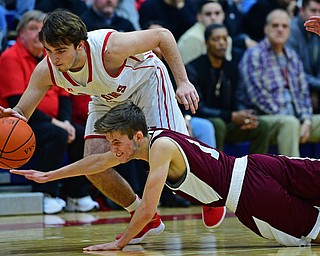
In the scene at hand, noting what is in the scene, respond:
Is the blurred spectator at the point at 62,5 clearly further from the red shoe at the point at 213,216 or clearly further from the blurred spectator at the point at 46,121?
the red shoe at the point at 213,216

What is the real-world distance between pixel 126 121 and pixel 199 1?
237 inches

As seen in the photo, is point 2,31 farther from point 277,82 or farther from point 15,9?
point 277,82

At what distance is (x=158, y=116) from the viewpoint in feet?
15.8

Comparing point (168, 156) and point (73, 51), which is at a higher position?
point (73, 51)

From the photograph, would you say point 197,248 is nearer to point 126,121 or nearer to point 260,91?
point 126,121

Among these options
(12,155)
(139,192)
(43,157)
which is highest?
(12,155)

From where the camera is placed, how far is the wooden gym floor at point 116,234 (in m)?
4.14

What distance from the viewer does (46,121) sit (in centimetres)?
723

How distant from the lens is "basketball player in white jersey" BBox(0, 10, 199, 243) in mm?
4336

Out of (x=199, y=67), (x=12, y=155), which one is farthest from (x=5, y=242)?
(x=199, y=67)

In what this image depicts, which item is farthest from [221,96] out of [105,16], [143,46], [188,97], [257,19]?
[188,97]

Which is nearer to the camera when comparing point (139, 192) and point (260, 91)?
point (139, 192)

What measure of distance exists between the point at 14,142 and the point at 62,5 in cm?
427

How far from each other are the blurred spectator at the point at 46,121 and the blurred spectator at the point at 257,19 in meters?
3.38
